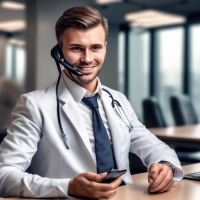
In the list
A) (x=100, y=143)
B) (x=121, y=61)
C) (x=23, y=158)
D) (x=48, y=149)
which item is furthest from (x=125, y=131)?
(x=121, y=61)

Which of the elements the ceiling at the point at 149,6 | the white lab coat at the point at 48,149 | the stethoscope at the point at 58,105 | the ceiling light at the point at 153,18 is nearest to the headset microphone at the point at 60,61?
the stethoscope at the point at 58,105

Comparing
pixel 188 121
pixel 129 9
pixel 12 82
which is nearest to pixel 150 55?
pixel 129 9

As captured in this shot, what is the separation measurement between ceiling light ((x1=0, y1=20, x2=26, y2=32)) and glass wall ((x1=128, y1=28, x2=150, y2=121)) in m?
3.11

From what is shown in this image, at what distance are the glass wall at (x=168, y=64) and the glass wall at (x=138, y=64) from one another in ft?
0.77

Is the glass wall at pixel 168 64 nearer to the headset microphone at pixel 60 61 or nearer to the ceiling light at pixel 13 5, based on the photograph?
the ceiling light at pixel 13 5

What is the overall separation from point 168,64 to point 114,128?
6720 millimetres

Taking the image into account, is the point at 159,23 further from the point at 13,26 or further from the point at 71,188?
the point at 71,188

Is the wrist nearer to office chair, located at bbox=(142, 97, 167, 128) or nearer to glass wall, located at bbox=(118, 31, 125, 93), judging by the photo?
office chair, located at bbox=(142, 97, 167, 128)

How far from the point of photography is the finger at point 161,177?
1.21 metres

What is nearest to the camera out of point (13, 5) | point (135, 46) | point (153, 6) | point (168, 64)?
point (13, 5)

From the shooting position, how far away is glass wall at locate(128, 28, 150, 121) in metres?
8.21

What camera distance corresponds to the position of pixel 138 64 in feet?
27.1

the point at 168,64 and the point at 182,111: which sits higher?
the point at 168,64

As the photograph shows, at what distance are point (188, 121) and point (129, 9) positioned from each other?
3781 millimetres
